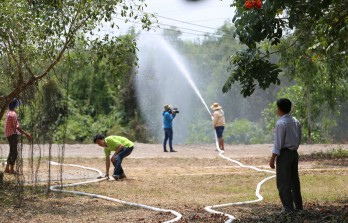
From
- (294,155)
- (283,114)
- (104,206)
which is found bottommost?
(104,206)

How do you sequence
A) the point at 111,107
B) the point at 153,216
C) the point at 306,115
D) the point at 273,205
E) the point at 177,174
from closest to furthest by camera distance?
the point at 153,216
the point at 273,205
the point at 177,174
the point at 306,115
the point at 111,107

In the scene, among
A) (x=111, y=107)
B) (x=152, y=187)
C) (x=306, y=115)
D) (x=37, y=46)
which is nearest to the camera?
(x=37, y=46)

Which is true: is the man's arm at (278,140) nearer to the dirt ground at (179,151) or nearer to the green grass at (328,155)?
the green grass at (328,155)

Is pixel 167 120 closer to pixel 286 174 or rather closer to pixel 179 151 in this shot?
pixel 179 151

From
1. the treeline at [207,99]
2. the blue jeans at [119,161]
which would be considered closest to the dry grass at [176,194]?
the blue jeans at [119,161]

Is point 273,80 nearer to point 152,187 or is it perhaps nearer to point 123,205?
point 123,205

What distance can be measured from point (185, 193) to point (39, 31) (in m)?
3.88

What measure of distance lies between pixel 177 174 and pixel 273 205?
17.1ft

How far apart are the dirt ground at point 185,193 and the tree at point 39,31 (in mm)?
2138

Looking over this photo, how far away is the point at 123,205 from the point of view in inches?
420

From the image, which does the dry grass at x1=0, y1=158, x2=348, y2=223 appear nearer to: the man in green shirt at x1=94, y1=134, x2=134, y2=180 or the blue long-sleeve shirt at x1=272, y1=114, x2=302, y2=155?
the man in green shirt at x1=94, y1=134, x2=134, y2=180

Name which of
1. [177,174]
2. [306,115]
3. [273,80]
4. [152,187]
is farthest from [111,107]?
[273,80]

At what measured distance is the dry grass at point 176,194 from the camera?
9.60 m

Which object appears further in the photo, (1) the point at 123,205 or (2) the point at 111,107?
(2) the point at 111,107
